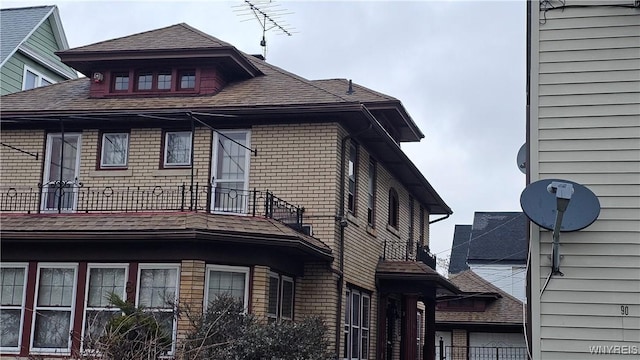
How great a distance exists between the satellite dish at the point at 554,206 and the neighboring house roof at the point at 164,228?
5.86 metres

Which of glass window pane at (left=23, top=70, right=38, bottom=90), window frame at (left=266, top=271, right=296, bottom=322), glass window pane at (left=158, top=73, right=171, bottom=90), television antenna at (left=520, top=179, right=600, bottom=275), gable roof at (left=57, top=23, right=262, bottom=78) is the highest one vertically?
glass window pane at (left=23, top=70, right=38, bottom=90)

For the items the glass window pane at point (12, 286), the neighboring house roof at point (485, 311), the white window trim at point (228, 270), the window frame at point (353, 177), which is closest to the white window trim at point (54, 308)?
the glass window pane at point (12, 286)

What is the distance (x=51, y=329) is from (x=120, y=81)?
5800 mm

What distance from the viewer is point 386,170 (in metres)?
21.0

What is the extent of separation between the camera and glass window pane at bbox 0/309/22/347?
1497 centimetres

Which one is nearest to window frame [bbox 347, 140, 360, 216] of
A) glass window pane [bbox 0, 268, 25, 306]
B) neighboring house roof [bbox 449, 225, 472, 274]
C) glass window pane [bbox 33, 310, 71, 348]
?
glass window pane [bbox 33, 310, 71, 348]

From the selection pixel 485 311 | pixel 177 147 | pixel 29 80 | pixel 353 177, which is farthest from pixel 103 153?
pixel 485 311

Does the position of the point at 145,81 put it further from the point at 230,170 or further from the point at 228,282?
the point at 228,282

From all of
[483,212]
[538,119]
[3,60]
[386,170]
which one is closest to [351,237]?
[386,170]

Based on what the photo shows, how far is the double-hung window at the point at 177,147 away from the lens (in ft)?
55.8

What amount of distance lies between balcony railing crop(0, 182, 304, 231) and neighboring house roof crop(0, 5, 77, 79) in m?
8.08

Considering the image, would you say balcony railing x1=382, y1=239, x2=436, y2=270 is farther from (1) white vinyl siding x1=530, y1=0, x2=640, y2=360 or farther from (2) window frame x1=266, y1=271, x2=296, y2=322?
(1) white vinyl siding x1=530, y1=0, x2=640, y2=360

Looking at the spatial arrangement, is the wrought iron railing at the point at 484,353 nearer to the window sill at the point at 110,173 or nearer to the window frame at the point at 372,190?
the window frame at the point at 372,190

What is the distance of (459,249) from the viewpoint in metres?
50.3
